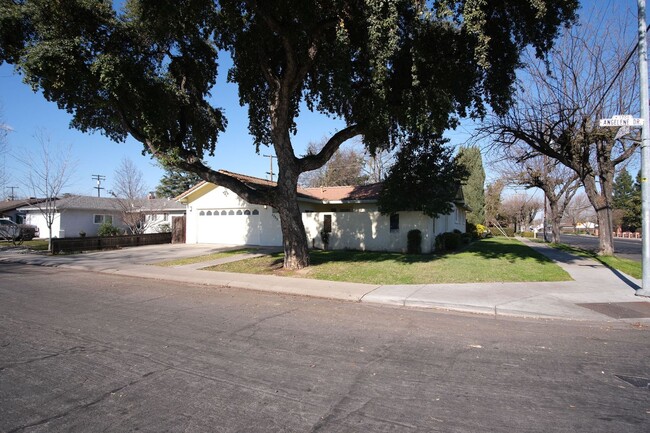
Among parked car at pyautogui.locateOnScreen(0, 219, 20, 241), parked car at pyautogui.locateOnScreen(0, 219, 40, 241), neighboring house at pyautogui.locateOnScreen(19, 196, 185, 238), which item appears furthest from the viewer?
neighboring house at pyautogui.locateOnScreen(19, 196, 185, 238)

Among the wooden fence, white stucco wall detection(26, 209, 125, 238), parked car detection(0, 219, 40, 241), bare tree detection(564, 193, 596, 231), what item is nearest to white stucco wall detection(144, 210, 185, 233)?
white stucco wall detection(26, 209, 125, 238)

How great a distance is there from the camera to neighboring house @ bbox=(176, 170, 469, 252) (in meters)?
20.0

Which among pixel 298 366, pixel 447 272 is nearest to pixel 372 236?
pixel 447 272

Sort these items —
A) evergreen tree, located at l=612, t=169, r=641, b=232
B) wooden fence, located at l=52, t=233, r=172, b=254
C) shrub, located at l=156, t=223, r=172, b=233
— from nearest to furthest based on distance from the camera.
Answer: wooden fence, located at l=52, t=233, r=172, b=254
shrub, located at l=156, t=223, r=172, b=233
evergreen tree, located at l=612, t=169, r=641, b=232

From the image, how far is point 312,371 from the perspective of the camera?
15.2 feet

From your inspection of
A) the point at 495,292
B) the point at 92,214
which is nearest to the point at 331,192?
the point at 495,292

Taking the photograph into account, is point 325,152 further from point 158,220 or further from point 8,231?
point 8,231

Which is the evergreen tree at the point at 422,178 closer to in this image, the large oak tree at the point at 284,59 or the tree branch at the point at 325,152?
the large oak tree at the point at 284,59

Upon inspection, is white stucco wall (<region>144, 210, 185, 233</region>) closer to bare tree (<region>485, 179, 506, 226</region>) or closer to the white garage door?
the white garage door

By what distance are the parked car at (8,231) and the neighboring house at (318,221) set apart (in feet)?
41.6

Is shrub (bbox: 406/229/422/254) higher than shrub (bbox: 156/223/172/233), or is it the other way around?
shrub (bbox: 156/223/172/233)

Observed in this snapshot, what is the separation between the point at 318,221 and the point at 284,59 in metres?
9.68

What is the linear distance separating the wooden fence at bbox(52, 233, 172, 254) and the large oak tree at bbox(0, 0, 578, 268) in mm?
8261

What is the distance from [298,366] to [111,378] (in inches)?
82.5
